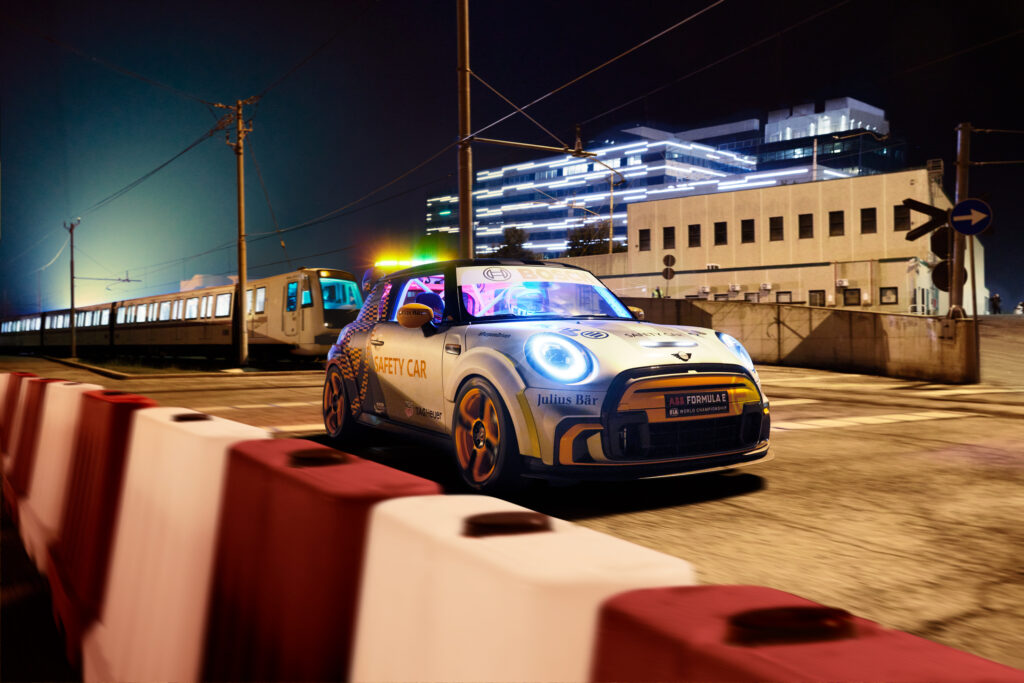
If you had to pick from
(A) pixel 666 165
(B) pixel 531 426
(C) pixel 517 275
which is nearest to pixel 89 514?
(B) pixel 531 426

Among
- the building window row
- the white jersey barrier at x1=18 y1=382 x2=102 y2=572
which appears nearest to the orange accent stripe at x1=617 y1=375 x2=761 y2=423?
the white jersey barrier at x1=18 y1=382 x2=102 y2=572

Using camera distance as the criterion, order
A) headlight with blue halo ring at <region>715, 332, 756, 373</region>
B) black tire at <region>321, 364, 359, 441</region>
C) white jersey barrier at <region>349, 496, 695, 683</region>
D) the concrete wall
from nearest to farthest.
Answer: white jersey barrier at <region>349, 496, 695, 683</region> → headlight with blue halo ring at <region>715, 332, 756, 373</region> → black tire at <region>321, 364, 359, 441</region> → the concrete wall

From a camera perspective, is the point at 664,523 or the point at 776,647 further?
the point at 664,523

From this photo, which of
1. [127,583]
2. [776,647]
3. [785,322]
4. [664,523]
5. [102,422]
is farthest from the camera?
[785,322]

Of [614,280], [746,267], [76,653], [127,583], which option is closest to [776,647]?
[127,583]

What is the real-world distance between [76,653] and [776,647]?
287 centimetres

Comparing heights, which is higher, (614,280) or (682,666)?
(614,280)

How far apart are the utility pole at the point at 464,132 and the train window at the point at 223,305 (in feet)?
46.9

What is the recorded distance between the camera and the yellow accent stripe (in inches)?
179

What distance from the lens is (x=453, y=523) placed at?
1.37 m

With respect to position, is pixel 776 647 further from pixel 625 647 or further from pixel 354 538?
pixel 354 538

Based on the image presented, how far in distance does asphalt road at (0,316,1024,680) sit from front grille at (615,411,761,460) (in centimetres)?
34

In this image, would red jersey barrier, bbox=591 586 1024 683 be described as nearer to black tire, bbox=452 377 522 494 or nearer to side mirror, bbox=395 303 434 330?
black tire, bbox=452 377 522 494

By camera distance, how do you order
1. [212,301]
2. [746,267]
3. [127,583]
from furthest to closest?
[746,267] < [212,301] < [127,583]
